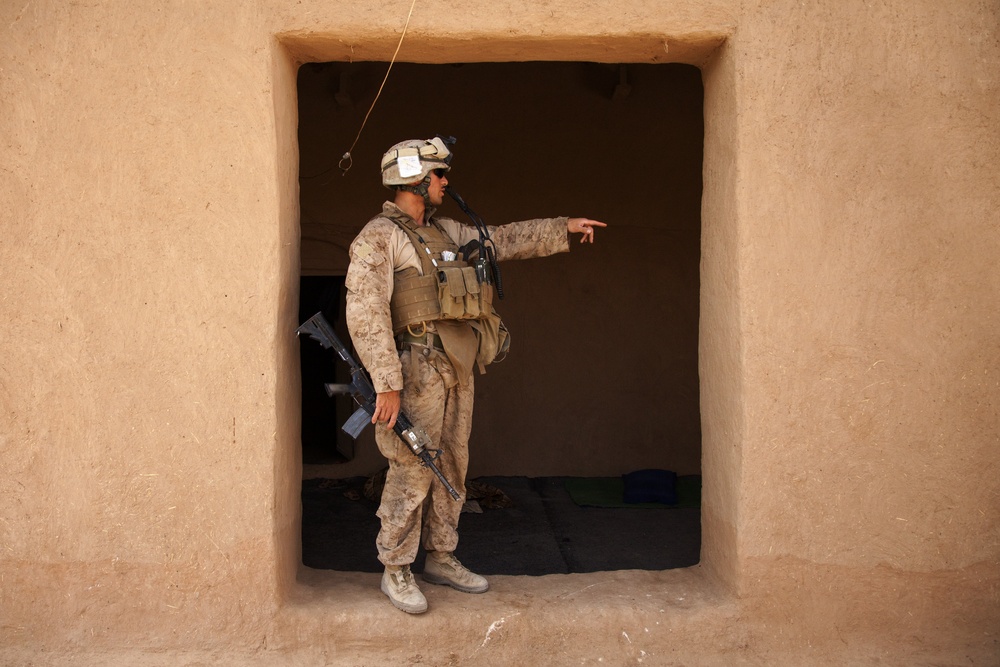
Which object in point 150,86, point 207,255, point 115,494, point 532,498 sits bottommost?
point 532,498

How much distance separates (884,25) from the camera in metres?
3.62

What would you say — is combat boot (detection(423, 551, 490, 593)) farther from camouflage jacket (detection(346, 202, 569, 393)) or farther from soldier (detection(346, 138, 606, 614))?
camouflage jacket (detection(346, 202, 569, 393))

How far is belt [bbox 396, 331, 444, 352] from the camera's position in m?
3.79

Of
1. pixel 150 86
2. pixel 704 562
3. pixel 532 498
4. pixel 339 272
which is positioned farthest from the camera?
pixel 339 272

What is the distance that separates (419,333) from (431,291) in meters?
0.18

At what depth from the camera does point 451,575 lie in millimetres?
3996

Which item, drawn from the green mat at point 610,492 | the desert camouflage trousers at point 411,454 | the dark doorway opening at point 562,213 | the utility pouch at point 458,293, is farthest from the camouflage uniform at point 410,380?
the dark doorway opening at point 562,213

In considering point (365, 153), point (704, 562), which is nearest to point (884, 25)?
point (704, 562)

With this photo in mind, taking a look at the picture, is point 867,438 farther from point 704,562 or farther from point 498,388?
point 498,388

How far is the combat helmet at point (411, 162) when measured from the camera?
3801 mm

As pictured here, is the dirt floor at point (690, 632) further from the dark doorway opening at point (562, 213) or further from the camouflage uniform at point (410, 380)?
the dark doorway opening at point (562, 213)

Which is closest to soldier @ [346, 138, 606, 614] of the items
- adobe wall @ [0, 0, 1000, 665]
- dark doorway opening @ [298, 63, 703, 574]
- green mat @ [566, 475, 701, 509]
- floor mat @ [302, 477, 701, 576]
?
adobe wall @ [0, 0, 1000, 665]

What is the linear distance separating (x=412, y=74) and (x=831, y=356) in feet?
13.4

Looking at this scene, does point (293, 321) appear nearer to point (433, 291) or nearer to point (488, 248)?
point (433, 291)
